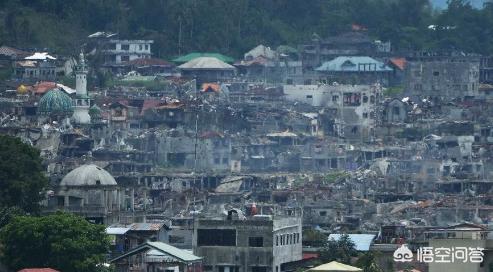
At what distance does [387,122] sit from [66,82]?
39.8ft

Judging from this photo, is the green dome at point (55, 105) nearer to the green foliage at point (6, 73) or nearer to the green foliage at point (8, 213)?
the green foliage at point (6, 73)

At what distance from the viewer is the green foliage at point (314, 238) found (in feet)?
241

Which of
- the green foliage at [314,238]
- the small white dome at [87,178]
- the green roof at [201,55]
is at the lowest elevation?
the green foliage at [314,238]

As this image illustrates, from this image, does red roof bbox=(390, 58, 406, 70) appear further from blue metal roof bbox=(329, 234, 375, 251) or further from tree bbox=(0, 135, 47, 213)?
blue metal roof bbox=(329, 234, 375, 251)

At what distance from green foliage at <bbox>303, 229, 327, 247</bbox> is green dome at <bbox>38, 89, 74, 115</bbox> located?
3136cm

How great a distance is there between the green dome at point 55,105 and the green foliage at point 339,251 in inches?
1423

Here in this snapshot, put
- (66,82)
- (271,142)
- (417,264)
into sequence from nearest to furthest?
(417,264) → (271,142) → (66,82)

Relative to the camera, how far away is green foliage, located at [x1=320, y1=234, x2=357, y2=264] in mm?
68562

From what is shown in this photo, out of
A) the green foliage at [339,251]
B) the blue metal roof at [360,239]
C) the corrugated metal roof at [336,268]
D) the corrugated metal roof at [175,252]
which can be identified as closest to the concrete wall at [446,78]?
the blue metal roof at [360,239]

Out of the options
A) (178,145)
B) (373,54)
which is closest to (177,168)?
(178,145)

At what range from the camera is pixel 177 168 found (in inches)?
3957

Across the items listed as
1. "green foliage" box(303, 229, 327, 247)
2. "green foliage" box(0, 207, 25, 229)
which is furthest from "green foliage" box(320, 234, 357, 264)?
"green foliage" box(0, 207, 25, 229)

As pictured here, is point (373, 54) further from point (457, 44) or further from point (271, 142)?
point (271, 142)

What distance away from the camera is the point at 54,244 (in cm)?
6581
